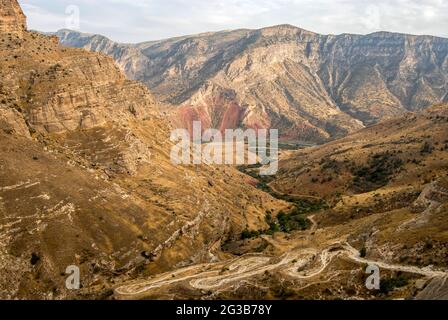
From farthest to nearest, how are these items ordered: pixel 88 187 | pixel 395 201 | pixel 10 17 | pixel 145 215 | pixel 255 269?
pixel 10 17 → pixel 395 201 → pixel 145 215 → pixel 88 187 → pixel 255 269

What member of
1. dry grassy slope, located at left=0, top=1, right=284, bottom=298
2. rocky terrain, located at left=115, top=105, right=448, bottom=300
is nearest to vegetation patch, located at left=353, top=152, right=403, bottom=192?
dry grassy slope, located at left=0, top=1, right=284, bottom=298

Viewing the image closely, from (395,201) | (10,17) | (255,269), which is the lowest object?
(255,269)

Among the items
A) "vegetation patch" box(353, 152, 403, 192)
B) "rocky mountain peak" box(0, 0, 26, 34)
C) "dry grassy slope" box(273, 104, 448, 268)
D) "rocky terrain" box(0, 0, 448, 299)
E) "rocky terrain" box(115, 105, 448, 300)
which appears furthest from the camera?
"vegetation patch" box(353, 152, 403, 192)

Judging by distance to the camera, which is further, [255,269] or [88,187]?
[88,187]

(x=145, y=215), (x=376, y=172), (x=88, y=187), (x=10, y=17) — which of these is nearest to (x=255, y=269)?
(x=145, y=215)

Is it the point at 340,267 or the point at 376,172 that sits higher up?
the point at 340,267

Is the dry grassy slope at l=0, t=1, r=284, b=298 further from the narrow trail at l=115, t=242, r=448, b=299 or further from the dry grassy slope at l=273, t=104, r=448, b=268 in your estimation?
the dry grassy slope at l=273, t=104, r=448, b=268

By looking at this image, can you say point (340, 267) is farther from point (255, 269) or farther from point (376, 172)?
point (376, 172)

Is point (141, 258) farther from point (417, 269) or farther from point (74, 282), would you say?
point (417, 269)
